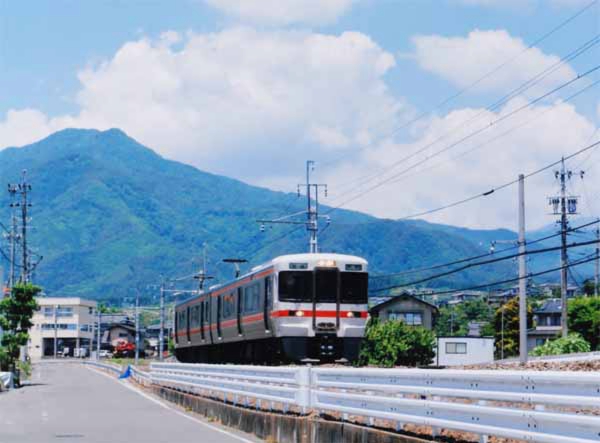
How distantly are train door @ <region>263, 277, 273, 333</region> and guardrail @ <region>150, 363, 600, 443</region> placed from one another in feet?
35.2

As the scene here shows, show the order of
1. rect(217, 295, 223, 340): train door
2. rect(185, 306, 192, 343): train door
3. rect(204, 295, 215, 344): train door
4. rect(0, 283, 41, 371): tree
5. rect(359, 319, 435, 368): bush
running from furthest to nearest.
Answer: rect(359, 319, 435, 368): bush
rect(0, 283, 41, 371): tree
rect(185, 306, 192, 343): train door
rect(204, 295, 215, 344): train door
rect(217, 295, 223, 340): train door

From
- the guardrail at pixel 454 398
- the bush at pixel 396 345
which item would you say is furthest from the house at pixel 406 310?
the guardrail at pixel 454 398

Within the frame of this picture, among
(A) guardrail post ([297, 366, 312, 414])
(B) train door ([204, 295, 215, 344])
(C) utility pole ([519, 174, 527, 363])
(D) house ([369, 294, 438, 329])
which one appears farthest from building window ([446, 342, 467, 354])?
(A) guardrail post ([297, 366, 312, 414])

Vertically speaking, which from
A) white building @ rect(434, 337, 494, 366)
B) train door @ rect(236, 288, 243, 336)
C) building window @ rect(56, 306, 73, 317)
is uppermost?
building window @ rect(56, 306, 73, 317)

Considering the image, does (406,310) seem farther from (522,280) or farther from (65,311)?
(65,311)

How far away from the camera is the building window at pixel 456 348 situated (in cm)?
7962

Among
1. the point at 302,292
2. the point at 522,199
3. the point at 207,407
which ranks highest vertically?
the point at 522,199

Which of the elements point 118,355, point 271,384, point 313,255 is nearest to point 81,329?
point 118,355

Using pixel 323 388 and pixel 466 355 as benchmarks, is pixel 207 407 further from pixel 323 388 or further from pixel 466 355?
pixel 466 355

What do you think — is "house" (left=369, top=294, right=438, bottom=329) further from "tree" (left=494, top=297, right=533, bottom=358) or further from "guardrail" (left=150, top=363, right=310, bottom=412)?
"guardrail" (left=150, top=363, right=310, bottom=412)

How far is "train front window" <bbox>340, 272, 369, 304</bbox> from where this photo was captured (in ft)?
98.9

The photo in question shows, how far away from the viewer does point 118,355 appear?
5541 inches

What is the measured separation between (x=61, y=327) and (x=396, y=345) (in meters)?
111

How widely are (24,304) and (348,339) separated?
24.0m
